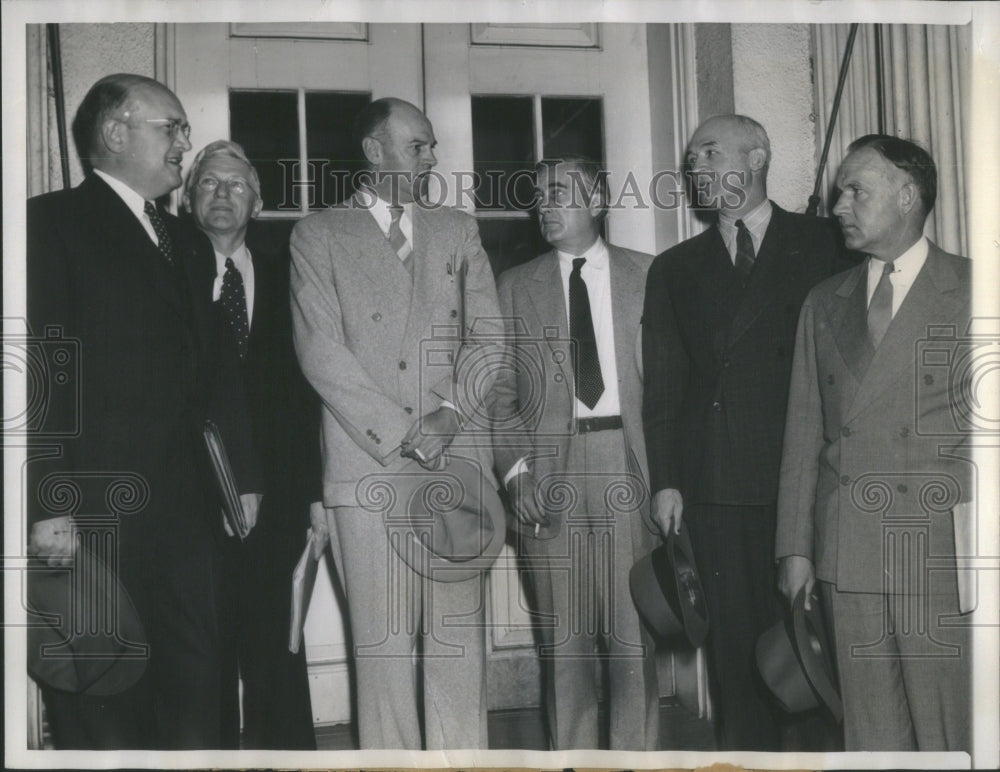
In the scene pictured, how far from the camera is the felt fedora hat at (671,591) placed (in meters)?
3.05

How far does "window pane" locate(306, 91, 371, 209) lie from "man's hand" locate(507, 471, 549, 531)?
0.98 meters

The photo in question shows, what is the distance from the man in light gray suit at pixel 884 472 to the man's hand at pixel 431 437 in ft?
3.19

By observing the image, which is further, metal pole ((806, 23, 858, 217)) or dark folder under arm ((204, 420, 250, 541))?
metal pole ((806, 23, 858, 217))

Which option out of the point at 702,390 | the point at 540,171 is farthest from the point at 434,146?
the point at 702,390

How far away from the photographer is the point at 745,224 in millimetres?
3109

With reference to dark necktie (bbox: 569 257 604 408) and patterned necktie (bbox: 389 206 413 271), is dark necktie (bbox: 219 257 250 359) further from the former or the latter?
dark necktie (bbox: 569 257 604 408)

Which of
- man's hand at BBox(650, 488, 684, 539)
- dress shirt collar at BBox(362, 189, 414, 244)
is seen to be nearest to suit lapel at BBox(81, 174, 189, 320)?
dress shirt collar at BBox(362, 189, 414, 244)

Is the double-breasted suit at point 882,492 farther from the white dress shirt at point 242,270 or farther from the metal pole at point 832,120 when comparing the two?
the white dress shirt at point 242,270

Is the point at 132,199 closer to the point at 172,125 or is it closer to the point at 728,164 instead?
the point at 172,125

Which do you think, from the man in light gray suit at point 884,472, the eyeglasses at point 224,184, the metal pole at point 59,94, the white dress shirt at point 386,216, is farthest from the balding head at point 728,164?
the metal pole at point 59,94

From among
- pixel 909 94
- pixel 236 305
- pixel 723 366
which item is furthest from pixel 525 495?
pixel 909 94

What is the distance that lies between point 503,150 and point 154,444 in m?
1.34

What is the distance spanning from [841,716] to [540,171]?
183 centimetres

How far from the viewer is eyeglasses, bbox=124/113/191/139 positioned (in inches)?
122
